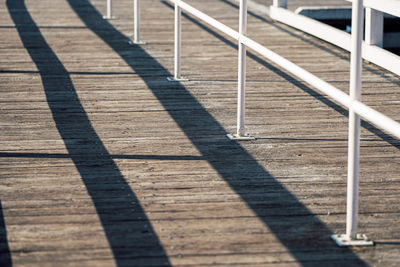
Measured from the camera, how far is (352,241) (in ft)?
8.72

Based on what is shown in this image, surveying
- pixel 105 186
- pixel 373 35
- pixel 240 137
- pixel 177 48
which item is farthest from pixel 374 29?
pixel 105 186

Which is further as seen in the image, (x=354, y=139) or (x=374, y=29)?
(x=374, y=29)

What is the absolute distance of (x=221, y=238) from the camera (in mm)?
2686

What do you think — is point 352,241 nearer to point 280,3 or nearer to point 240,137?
point 240,137

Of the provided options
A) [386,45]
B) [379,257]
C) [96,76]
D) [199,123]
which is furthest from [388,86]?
[386,45]

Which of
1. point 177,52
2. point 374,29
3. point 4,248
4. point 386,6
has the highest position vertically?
point 386,6

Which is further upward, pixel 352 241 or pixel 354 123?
pixel 354 123

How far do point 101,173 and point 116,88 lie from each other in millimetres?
1739

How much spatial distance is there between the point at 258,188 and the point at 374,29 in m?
2.96

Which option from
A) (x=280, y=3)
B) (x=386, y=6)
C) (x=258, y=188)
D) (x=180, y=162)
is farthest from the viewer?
(x=280, y=3)

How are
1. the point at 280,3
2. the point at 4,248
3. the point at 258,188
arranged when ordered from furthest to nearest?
the point at 280,3 → the point at 258,188 → the point at 4,248

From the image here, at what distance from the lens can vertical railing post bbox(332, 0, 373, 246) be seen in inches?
101

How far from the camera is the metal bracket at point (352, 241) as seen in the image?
2635 mm

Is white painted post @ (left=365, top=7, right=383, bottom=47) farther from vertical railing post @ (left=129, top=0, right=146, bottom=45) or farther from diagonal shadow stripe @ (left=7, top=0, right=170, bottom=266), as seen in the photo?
diagonal shadow stripe @ (left=7, top=0, right=170, bottom=266)
